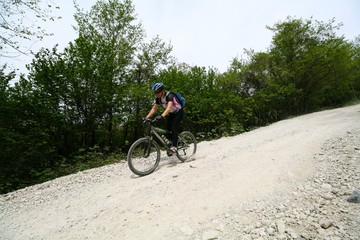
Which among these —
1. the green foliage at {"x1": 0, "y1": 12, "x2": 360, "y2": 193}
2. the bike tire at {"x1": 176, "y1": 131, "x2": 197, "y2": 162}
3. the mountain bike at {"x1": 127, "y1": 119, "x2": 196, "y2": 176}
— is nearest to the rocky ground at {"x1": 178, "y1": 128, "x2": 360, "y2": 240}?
the mountain bike at {"x1": 127, "y1": 119, "x2": 196, "y2": 176}

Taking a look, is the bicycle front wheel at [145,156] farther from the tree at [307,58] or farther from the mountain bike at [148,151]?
the tree at [307,58]

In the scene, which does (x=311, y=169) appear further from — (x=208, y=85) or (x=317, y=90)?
(x=317, y=90)

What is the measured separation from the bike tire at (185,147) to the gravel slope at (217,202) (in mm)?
851

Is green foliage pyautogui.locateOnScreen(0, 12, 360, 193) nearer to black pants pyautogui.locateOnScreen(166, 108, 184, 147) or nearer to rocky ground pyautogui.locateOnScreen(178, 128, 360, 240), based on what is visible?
black pants pyautogui.locateOnScreen(166, 108, 184, 147)

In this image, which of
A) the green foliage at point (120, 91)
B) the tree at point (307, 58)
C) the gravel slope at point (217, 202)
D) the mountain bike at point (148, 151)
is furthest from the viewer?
the tree at point (307, 58)

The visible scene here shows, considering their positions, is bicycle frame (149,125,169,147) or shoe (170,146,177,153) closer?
bicycle frame (149,125,169,147)

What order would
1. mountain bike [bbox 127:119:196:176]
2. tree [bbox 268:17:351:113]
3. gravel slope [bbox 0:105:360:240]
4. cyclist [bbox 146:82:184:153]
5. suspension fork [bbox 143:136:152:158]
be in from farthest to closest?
tree [bbox 268:17:351:113] < cyclist [bbox 146:82:184:153] < suspension fork [bbox 143:136:152:158] < mountain bike [bbox 127:119:196:176] < gravel slope [bbox 0:105:360:240]

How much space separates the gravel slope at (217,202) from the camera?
243 centimetres

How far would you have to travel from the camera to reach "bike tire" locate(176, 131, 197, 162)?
583 cm

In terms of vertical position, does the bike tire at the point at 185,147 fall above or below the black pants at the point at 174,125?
below

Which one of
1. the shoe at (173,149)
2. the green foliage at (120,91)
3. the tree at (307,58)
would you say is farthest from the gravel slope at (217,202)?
the tree at (307,58)

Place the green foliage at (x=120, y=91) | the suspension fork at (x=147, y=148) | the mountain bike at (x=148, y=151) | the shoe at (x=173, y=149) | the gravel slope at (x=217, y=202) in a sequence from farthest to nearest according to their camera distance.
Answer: the green foliage at (x=120, y=91) < the shoe at (x=173, y=149) < the suspension fork at (x=147, y=148) < the mountain bike at (x=148, y=151) < the gravel slope at (x=217, y=202)

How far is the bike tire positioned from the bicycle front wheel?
0.76 meters

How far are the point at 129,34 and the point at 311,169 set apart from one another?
16.3m
